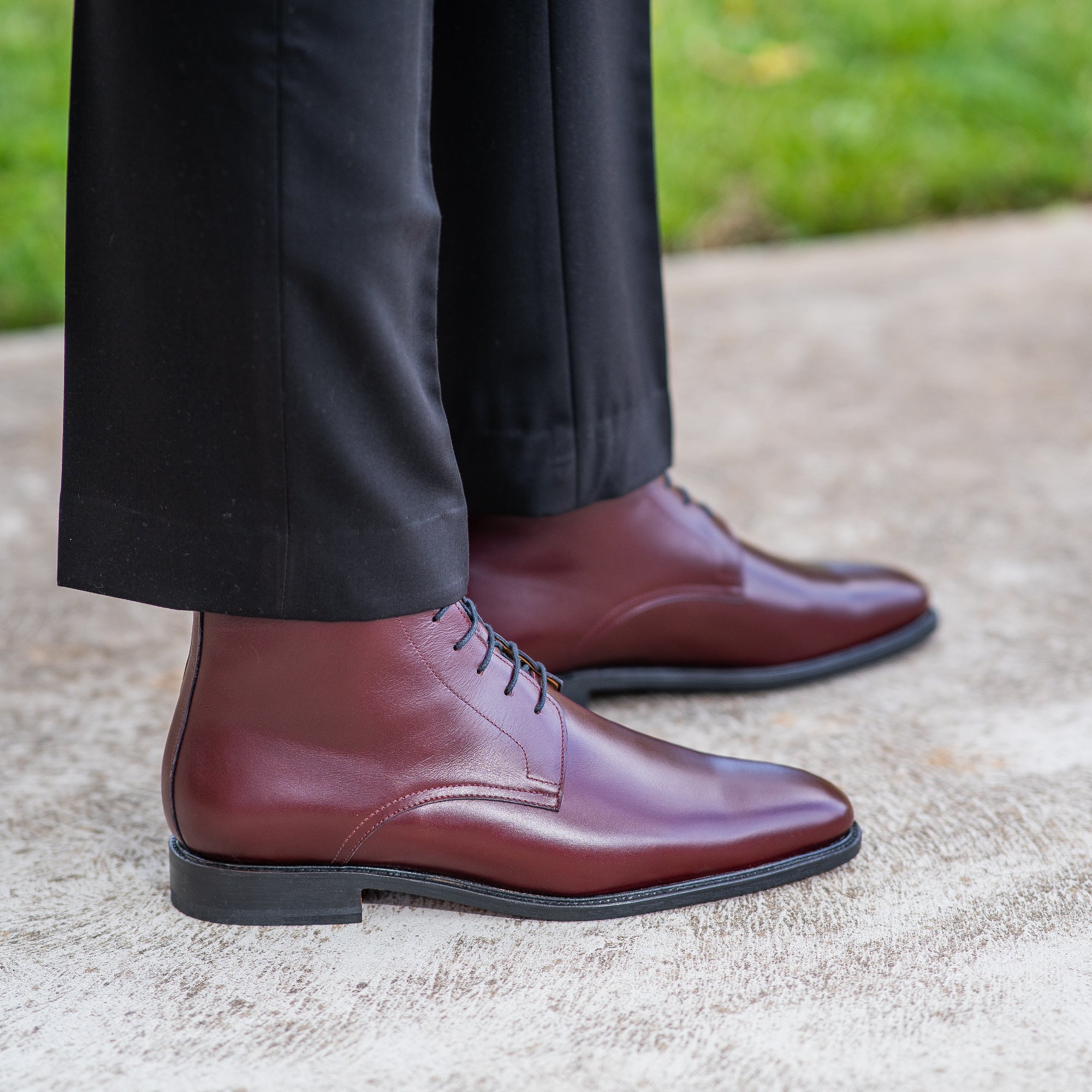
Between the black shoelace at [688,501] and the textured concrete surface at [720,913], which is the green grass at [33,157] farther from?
the black shoelace at [688,501]

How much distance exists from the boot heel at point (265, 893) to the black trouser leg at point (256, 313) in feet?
0.62

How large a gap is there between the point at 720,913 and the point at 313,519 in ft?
1.26

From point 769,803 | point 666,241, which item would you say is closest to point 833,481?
point 769,803

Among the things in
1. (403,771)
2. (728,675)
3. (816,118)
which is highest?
(816,118)

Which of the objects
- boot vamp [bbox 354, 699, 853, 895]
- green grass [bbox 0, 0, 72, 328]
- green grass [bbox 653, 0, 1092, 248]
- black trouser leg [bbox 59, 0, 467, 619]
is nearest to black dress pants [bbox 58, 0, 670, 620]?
black trouser leg [bbox 59, 0, 467, 619]

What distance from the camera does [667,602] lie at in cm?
114

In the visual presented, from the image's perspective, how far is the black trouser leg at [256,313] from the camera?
662 millimetres

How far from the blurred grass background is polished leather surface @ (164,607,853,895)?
2.01 m

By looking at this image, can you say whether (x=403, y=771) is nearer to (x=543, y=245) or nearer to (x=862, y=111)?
(x=543, y=245)

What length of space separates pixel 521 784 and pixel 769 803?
0.59ft

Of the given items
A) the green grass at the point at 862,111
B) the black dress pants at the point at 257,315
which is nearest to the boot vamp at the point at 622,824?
the black dress pants at the point at 257,315

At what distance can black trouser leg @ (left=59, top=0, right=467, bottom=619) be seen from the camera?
662mm

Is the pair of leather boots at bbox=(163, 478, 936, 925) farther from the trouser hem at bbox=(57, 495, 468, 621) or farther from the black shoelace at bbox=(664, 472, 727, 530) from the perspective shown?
the black shoelace at bbox=(664, 472, 727, 530)

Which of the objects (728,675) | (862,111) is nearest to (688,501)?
(728,675)
